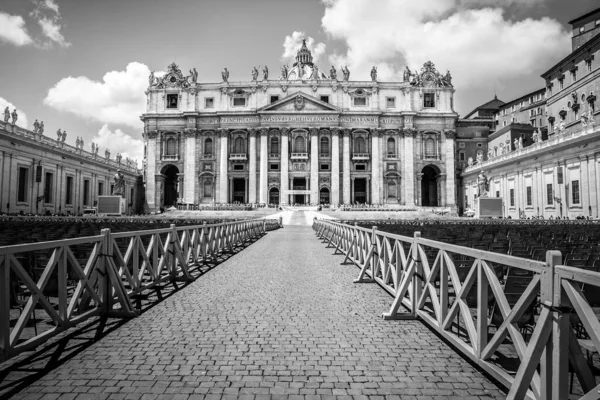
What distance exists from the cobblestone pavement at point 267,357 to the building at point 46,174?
134ft

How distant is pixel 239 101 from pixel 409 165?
32.1 meters

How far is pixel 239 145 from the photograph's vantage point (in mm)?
69062

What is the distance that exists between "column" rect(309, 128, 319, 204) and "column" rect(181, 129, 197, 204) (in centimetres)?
2049

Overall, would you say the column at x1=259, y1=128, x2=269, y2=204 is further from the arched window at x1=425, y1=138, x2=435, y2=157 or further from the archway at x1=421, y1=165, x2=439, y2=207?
the archway at x1=421, y1=165, x2=439, y2=207

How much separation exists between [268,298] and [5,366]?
4.27 m

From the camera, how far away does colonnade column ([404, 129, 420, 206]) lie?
66562 millimetres

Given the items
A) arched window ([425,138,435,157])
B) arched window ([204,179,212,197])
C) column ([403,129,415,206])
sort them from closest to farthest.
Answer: column ([403,129,415,206]) < arched window ([204,179,212,197]) < arched window ([425,138,435,157])

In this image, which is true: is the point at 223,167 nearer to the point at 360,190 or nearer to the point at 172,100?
the point at 172,100

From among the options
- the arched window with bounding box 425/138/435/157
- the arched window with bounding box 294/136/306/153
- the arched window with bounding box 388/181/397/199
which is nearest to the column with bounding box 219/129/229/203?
the arched window with bounding box 294/136/306/153

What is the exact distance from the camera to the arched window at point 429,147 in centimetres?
6838

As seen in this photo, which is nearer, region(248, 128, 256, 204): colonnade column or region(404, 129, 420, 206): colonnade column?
region(404, 129, 420, 206): colonnade column

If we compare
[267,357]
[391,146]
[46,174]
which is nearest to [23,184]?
[46,174]

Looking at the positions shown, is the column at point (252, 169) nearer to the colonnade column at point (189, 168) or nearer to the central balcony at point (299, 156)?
the central balcony at point (299, 156)

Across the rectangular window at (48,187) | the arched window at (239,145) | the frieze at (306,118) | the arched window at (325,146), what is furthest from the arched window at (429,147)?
the rectangular window at (48,187)
